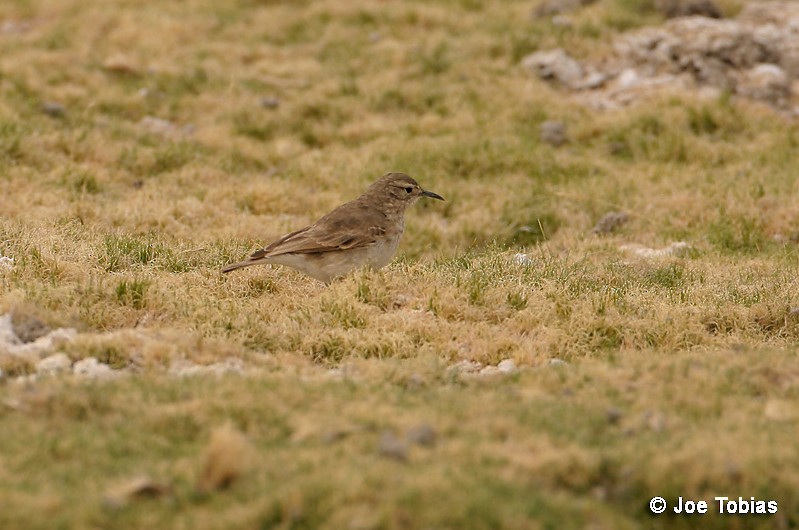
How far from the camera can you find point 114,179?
624 inches

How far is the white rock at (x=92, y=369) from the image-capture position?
897 centimetres

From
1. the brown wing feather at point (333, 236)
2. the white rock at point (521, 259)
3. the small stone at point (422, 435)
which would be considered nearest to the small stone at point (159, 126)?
the brown wing feather at point (333, 236)

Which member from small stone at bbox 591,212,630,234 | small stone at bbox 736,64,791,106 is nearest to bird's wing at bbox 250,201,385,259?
small stone at bbox 591,212,630,234

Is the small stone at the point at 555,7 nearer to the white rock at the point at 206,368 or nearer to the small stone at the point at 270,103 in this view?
the small stone at the point at 270,103

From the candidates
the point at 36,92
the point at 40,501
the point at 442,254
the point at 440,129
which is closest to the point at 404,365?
the point at 40,501

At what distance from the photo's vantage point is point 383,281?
11430 mm

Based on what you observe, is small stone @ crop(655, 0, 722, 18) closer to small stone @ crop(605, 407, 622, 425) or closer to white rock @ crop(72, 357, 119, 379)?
small stone @ crop(605, 407, 622, 425)

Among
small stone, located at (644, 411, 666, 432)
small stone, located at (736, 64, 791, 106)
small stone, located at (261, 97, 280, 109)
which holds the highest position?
small stone, located at (644, 411, 666, 432)

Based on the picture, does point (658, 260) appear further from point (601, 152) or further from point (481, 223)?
point (601, 152)

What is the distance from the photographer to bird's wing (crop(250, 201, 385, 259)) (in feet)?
37.6

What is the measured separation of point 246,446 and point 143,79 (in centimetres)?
1303

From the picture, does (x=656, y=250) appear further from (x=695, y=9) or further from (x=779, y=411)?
(x=695, y=9)

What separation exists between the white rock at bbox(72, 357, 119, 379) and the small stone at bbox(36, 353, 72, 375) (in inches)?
2.7

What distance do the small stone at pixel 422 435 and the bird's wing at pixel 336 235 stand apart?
409 centimetres
